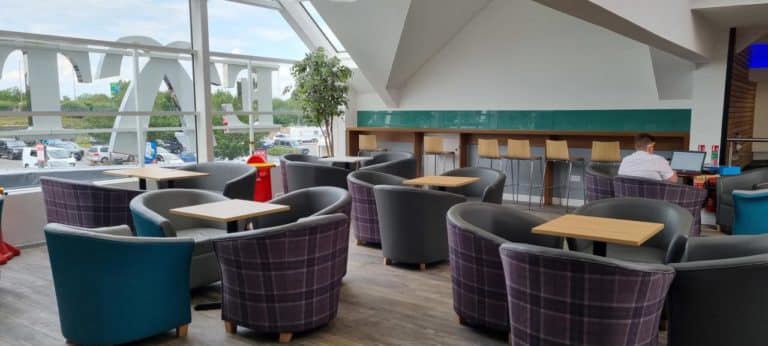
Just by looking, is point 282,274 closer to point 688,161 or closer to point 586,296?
point 586,296

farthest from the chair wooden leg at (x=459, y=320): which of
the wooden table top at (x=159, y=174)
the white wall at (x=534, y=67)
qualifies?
the white wall at (x=534, y=67)

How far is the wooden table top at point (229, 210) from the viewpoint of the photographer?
12.6 feet

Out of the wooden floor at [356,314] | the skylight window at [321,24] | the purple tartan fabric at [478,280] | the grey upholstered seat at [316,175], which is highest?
the skylight window at [321,24]

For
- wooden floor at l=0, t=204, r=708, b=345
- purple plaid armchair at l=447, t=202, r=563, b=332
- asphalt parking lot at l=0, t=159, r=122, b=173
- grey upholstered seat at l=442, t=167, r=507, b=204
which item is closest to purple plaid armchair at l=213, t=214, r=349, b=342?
wooden floor at l=0, t=204, r=708, b=345

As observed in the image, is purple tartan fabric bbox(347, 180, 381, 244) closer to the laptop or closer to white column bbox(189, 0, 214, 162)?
white column bbox(189, 0, 214, 162)

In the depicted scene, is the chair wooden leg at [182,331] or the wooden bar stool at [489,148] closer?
the chair wooden leg at [182,331]

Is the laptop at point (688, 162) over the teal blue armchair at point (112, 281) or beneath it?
over

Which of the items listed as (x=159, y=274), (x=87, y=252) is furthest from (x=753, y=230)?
(x=87, y=252)

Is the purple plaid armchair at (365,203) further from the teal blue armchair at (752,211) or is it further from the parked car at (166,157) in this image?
the parked car at (166,157)

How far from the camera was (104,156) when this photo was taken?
7582 millimetres

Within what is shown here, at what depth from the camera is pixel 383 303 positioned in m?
4.31

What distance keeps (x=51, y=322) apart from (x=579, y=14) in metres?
4.63

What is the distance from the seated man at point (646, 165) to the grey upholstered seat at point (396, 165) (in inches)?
116

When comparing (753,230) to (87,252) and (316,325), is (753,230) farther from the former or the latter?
(87,252)
